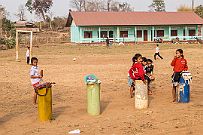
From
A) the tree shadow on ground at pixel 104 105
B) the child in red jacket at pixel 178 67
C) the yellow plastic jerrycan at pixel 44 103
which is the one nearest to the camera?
the yellow plastic jerrycan at pixel 44 103

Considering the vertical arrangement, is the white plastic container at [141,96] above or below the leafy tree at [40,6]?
below

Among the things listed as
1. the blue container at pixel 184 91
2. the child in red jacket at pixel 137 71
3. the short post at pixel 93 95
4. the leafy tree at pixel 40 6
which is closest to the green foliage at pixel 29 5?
the leafy tree at pixel 40 6

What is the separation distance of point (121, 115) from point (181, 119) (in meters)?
1.39

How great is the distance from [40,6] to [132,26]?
136 ft

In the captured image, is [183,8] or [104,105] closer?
[104,105]

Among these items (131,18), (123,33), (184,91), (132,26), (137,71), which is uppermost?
(131,18)

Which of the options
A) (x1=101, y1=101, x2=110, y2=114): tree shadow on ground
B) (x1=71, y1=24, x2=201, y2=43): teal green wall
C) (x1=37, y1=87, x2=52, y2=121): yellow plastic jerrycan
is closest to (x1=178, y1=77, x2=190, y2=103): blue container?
(x1=101, y1=101, x2=110, y2=114): tree shadow on ground

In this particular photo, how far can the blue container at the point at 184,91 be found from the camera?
10227 millimetres

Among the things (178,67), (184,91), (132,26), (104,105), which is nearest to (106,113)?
(104,105)

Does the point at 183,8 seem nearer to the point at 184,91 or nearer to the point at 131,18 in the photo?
the point at 131,18

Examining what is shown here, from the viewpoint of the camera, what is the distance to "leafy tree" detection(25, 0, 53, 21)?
89062 millimetres

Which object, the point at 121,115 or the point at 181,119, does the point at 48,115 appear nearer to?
the point at 121,115

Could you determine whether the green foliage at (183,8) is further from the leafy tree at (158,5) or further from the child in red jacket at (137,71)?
the child in red jacket at (137,71)

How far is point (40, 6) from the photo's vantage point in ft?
292
